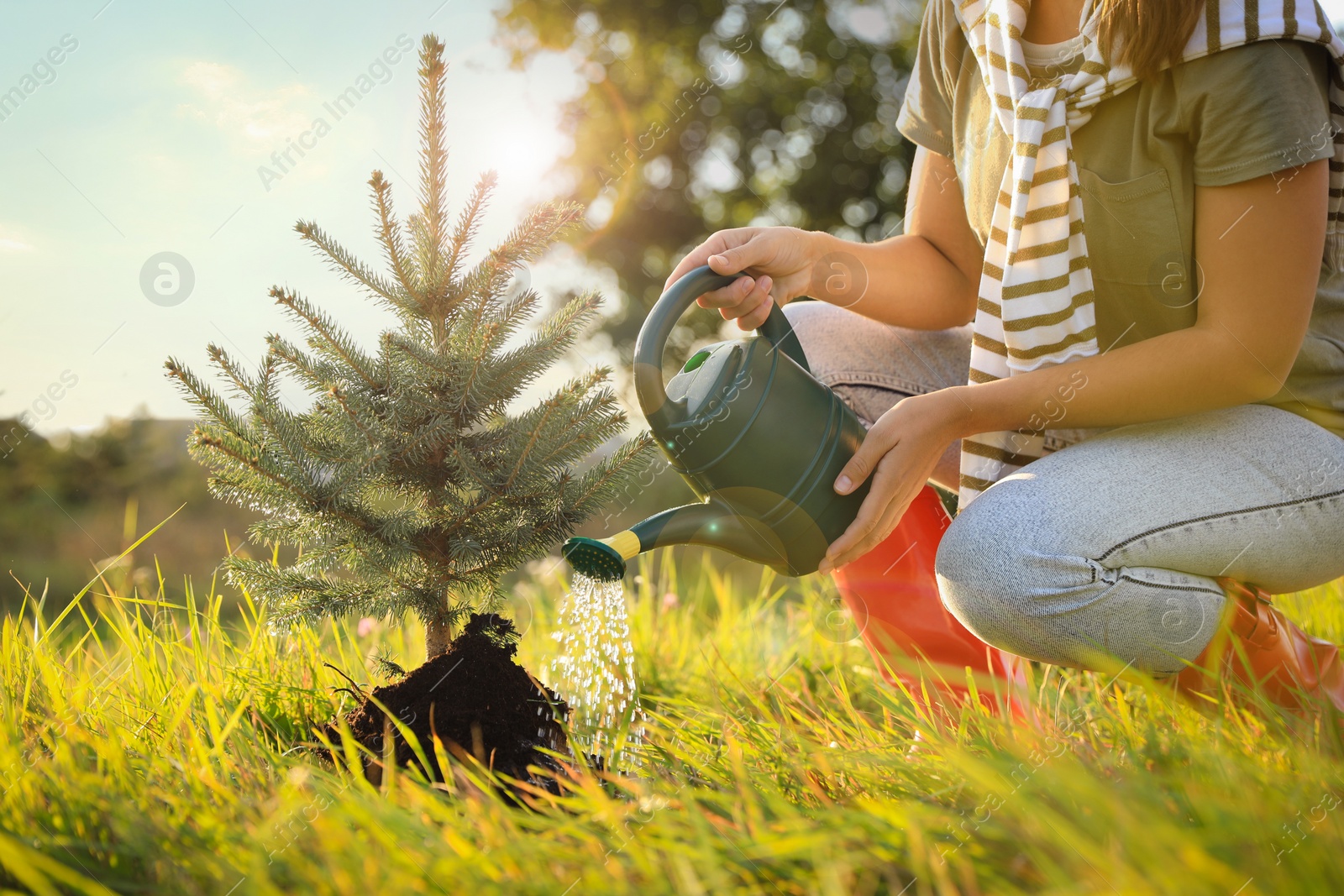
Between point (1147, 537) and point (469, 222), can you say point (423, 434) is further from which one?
point (1147, 537)

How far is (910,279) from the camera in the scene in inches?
78.8

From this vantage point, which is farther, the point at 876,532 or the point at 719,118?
the point at 719,118

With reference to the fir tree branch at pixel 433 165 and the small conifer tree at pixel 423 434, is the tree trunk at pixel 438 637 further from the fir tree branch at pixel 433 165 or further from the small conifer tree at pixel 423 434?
the fir tree branch at pixel 433 165

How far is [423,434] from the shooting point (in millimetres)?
1499

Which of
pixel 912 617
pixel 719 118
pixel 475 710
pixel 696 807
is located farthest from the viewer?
pixel 719 118

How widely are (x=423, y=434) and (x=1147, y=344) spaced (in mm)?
1261

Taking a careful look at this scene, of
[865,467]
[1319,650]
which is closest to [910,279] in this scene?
[865,467]

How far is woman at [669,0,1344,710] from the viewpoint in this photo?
1.38m

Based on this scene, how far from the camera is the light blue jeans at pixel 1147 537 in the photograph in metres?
1.40

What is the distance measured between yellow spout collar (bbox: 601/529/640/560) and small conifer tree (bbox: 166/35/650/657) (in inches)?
10.8

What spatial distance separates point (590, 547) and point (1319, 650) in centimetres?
141

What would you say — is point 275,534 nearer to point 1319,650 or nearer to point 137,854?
point 137,854

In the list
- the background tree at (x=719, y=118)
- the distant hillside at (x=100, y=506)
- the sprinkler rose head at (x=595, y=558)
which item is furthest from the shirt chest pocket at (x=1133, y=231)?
the background tree at (x=719, y=118)

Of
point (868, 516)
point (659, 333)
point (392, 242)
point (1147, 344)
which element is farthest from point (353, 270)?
point (1147, 344)
